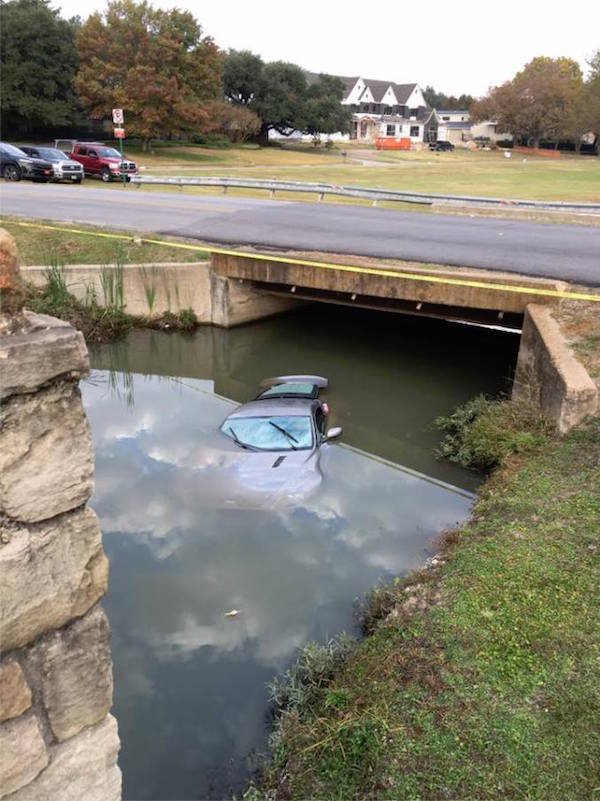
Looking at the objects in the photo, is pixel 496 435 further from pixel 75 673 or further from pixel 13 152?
pixel 13 152

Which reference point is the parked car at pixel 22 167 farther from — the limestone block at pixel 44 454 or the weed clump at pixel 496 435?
the limestone block at pixel 44 454

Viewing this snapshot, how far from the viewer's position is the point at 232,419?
1021 centimetres

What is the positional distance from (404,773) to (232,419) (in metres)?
6.45

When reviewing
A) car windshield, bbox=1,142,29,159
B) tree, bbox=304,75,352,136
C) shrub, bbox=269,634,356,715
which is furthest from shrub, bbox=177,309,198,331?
tree, bbox=304,75,352,136

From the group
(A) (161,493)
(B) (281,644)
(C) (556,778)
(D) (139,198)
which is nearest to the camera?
(C) (556,778)

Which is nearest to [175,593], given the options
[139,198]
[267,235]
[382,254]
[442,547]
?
[442,547]

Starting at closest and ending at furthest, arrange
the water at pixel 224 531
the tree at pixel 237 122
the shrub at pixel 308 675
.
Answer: the shrub at pixel 308 675, the water at pixel 224 531, the tree at pixel 237 122

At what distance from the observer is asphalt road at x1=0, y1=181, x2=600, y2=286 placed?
14.8 meters

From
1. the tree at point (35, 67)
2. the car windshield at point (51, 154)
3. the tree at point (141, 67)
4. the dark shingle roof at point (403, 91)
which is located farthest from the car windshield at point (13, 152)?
the dark shingle roof at point (403, 91)

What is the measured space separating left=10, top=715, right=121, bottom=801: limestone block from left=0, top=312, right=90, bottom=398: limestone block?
57.1 inches

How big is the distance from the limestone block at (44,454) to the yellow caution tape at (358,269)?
36.5 ft

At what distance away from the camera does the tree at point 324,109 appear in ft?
230

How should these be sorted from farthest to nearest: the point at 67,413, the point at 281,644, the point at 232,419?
the point at 232,419, the point at 281,644, the point at 67,413

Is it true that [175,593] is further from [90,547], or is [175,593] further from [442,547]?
[90,547]
